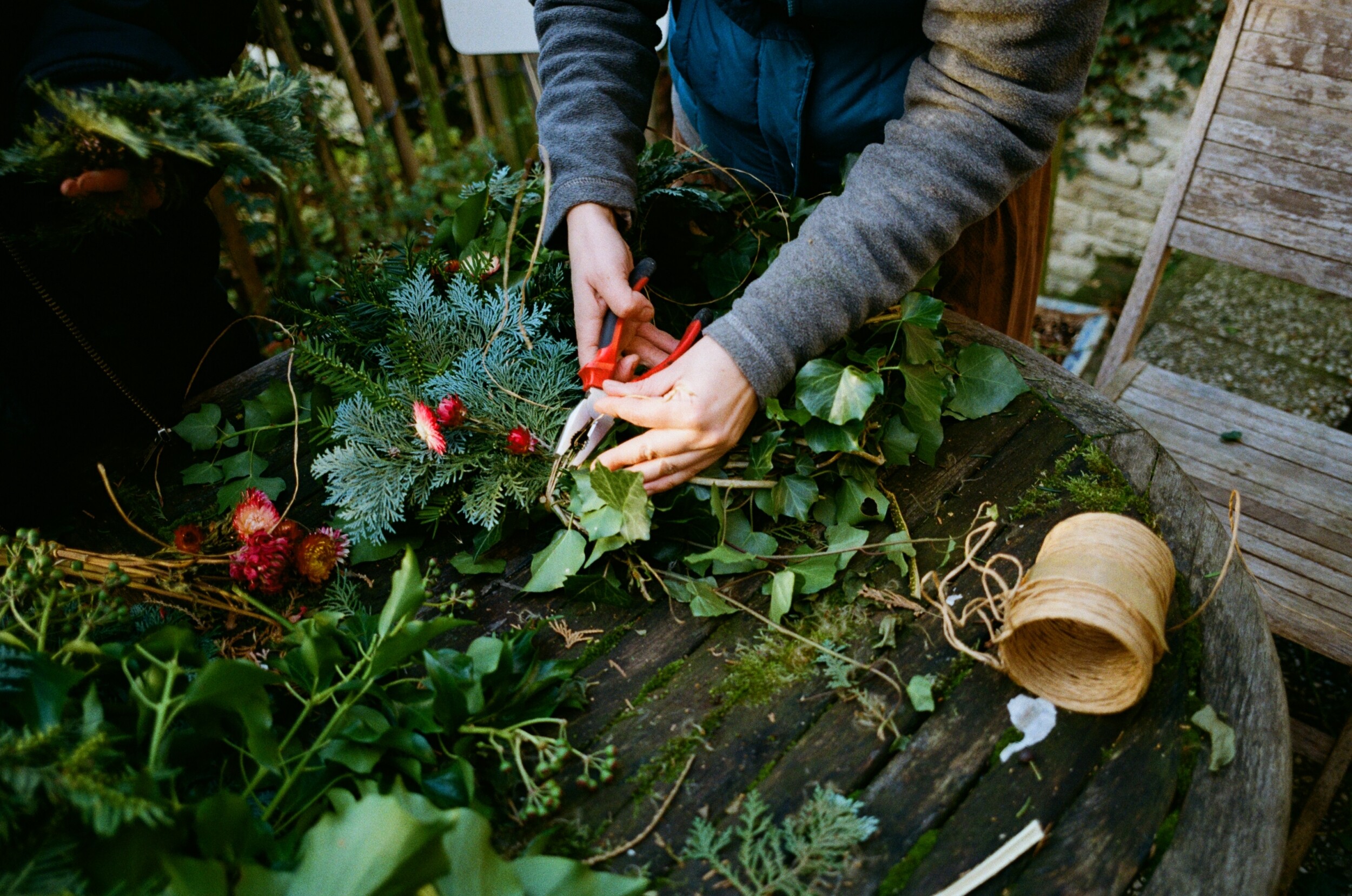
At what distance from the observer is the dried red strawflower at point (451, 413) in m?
1.06

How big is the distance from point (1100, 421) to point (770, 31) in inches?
30.5

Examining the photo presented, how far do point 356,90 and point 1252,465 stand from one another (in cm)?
290

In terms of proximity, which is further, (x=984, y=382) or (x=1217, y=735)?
(x=984, y=382)

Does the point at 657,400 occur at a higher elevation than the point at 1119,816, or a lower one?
higher

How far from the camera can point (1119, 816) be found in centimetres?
80

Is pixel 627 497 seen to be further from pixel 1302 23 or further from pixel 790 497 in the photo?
pixel 1302 23

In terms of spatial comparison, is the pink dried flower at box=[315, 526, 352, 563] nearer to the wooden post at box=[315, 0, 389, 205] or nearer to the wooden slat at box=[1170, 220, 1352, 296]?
the wooden slat at box=[1170, 220, 1352, 296]

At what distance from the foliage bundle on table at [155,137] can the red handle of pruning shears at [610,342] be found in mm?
423

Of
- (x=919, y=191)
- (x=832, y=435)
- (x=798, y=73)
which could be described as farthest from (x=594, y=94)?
(x=832, y=435)

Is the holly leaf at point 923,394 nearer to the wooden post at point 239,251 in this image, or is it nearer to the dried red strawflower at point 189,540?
the dried red strawflower at point 189,540

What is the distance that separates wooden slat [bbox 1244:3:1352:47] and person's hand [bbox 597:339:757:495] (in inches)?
54.5

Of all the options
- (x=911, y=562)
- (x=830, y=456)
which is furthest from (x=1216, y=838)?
(x=830, y=456)

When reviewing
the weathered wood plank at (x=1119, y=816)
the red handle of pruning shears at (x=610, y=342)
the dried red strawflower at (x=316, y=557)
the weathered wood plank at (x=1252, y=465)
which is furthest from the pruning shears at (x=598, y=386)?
the weathered wood plank at (x=1252, y=465)

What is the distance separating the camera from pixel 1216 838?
0.78 meters
